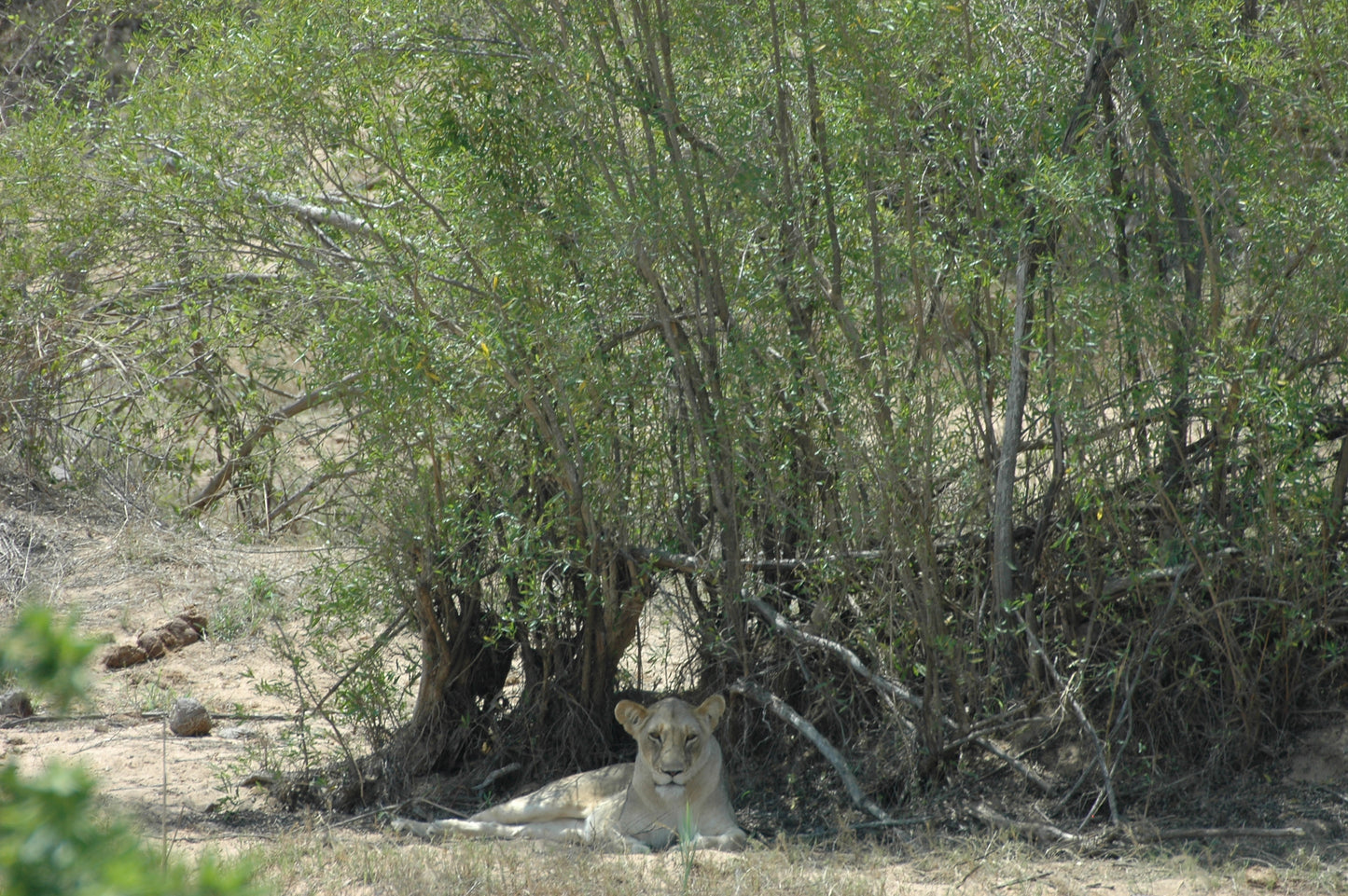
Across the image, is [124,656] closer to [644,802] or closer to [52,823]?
[644,802]

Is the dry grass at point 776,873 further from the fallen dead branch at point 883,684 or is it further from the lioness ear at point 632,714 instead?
the lioness ear at point 632,714

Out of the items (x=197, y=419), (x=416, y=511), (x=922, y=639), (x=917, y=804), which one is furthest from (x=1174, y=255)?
(x=197, y=419)

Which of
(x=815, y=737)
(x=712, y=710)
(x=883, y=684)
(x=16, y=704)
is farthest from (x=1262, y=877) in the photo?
(x=16, y=704)

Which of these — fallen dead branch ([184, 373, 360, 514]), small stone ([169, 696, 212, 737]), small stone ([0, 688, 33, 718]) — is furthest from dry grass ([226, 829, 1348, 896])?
small stone ([0, 688, 33, 718])

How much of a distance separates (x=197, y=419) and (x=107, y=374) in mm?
808

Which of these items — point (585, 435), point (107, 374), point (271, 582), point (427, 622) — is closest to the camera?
point (585, 435)

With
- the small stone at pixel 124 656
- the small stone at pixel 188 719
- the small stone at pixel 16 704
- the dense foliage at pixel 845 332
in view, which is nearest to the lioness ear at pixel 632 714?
the dense foliage at pixel 845 332

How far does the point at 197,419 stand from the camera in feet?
34.7

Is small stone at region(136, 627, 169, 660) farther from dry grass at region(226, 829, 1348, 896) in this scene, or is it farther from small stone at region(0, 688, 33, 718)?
dry grass at region(226, 829, 1348, 896)

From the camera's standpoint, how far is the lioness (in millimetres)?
5172

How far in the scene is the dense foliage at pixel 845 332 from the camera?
4684mm

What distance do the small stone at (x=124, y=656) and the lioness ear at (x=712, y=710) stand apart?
4684 mm

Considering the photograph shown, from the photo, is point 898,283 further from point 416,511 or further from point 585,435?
point 416,511

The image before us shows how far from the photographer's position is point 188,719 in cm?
704
